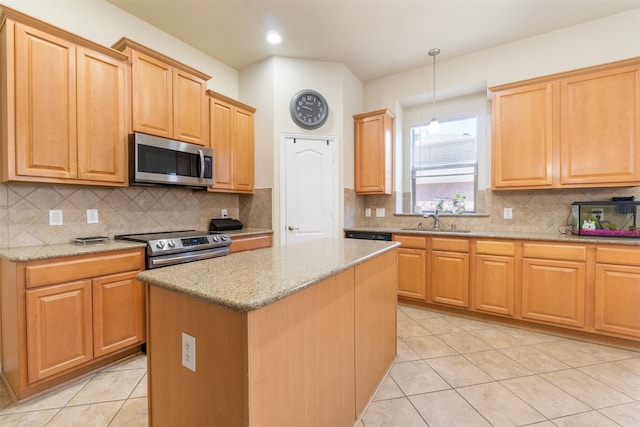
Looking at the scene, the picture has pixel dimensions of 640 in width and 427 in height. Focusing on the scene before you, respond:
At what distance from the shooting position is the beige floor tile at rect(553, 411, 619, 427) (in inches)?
60.7

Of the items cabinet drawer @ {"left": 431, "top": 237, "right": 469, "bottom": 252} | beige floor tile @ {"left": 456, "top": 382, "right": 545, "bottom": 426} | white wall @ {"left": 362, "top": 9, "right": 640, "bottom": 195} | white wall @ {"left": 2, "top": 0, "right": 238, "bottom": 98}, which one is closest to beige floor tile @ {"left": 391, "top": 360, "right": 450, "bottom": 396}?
beige floor tile @ {"left": 456, "top": 382, "right": 545, "bottom": 426}

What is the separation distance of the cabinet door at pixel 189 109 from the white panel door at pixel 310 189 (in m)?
1.02

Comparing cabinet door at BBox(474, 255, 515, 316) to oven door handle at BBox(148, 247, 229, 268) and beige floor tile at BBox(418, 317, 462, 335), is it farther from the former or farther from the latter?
oven door handle at BBox(148, 247, 229, 268)

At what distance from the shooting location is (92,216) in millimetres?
2443

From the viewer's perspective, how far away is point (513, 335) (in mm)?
2666

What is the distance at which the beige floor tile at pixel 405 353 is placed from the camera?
2254mm

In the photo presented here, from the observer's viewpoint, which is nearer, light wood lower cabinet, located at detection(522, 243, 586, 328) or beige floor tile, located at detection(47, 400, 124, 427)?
beige floor tile, located at detection(47, 400, 124, 427)

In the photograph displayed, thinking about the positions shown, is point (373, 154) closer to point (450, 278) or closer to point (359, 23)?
point (359, 23)

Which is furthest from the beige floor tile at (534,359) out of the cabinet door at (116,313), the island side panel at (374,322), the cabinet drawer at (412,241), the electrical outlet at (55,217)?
the electrical outlet at (55,217)

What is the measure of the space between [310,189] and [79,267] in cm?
241

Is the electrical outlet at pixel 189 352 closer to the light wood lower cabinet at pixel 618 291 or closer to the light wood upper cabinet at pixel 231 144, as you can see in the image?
the light wood upper cabinet at pixel 231 144

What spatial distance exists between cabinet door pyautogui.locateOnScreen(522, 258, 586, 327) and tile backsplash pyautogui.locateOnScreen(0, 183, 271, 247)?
2872mm

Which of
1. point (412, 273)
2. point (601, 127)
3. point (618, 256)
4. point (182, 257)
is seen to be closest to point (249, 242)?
point (182, 257)

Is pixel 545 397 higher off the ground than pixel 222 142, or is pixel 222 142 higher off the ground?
pixel 222 142
